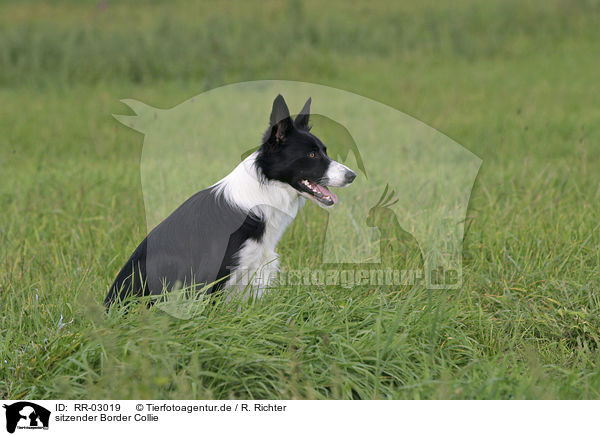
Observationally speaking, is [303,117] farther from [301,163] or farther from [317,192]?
[317,192]

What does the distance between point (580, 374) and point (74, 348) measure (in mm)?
2227

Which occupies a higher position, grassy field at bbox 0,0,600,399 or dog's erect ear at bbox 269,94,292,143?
dog's erect ear at bbox 269,94,292,143

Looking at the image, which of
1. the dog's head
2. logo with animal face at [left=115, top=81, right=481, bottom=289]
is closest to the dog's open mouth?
the dog's head

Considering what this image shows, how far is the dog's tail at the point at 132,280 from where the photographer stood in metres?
2.91

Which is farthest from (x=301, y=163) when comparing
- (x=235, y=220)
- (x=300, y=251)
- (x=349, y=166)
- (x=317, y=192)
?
(x=300, y=251)

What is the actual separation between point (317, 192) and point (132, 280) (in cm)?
105

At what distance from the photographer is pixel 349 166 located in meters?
3.40

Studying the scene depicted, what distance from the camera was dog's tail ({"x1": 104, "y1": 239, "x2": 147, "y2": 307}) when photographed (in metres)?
2.91

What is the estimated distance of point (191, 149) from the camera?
432 cm
